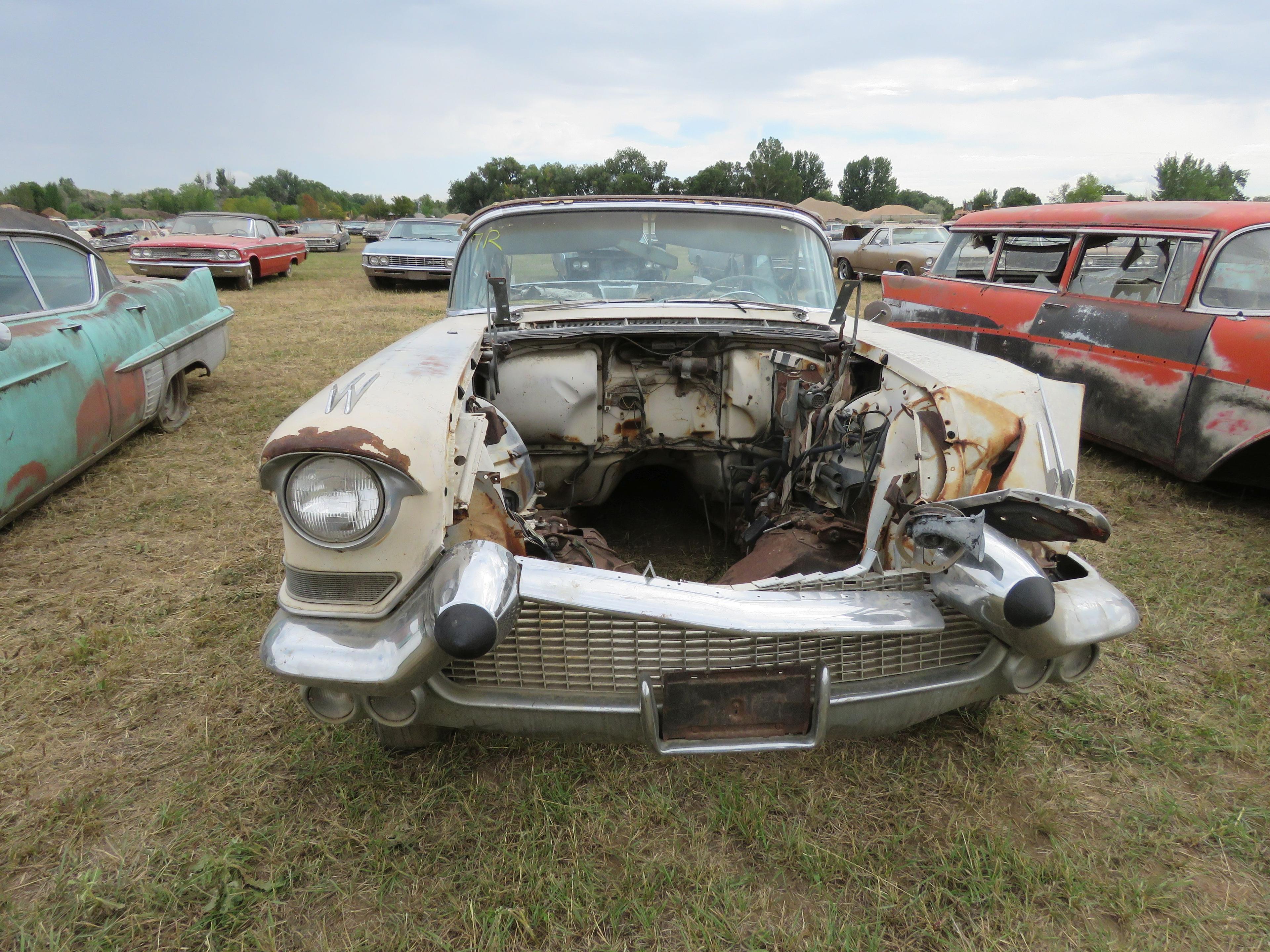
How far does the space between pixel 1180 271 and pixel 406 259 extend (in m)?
11.6

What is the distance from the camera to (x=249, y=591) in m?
3.06

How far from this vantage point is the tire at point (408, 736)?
195 centimetres

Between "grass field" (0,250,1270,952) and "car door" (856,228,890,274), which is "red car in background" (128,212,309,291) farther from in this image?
"grass field" (0,250,1270,952)

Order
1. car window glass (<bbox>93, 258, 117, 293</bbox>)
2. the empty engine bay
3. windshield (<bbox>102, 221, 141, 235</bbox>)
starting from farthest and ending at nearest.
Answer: windshield (<bbox>102, 221, 141, 235</bbox>)
car window glass (<bbox>93, 258, 117, 293</bbox>)
the empty engine bay

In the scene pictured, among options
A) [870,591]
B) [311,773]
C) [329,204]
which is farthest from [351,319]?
[329,204]

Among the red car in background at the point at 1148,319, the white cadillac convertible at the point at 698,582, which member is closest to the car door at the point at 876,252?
the red car in background at the point at 1148,319

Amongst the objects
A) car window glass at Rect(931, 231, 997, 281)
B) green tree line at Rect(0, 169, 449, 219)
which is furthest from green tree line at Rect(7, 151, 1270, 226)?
car window glass at Rect(931, 231, 997, 281)

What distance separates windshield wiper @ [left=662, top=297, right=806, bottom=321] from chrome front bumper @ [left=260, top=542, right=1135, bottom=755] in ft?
5.22

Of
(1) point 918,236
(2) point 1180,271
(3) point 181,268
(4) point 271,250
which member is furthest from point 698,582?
(4) point 271,250

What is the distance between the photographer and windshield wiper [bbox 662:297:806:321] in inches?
120

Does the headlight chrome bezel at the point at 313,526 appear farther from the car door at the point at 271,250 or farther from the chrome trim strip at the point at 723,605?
the car door at the point at 271,250

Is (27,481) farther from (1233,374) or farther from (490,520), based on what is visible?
(1233,374)

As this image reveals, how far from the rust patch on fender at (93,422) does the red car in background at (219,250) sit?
27.6ft

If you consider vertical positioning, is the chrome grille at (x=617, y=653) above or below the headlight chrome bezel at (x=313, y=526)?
below
